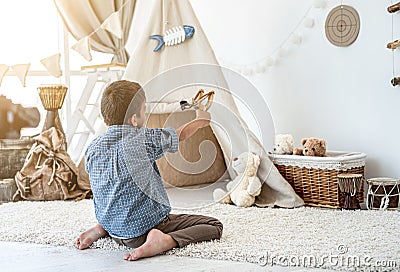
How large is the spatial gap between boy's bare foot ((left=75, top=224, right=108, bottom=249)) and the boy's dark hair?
442 millimetres

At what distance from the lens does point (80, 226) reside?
2.76m

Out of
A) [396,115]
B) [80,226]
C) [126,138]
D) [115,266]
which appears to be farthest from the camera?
[396,115]

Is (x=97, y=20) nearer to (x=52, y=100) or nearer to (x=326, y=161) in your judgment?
(x=52, y=100)

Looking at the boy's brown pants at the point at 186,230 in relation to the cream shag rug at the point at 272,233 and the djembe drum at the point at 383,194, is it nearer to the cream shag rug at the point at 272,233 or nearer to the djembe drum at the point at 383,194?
the cream shag rug at the point at 272,233

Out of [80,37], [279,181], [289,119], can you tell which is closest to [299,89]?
[289,119]

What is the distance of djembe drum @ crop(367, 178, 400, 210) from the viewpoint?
10.2 ft

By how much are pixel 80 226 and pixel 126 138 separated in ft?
2.12

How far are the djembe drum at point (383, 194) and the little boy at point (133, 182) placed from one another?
1099 mm

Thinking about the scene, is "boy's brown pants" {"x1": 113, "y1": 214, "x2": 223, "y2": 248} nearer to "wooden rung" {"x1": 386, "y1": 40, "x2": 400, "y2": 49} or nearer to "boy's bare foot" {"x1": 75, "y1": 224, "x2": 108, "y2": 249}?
"boy's bare foot" {"x1": 75, "y1": 224, "x2": 108, "y2": 249}

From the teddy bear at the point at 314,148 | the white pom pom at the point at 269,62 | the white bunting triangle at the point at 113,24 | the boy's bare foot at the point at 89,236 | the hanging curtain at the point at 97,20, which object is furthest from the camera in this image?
the hanging curtain at the point at 97,20

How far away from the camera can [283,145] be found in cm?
337

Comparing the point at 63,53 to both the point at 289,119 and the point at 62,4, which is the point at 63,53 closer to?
the point at 62,4

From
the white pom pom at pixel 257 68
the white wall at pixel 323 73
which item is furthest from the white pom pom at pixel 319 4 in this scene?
the white pom pom at pixel 257 68

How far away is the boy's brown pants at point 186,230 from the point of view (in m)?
2.34
